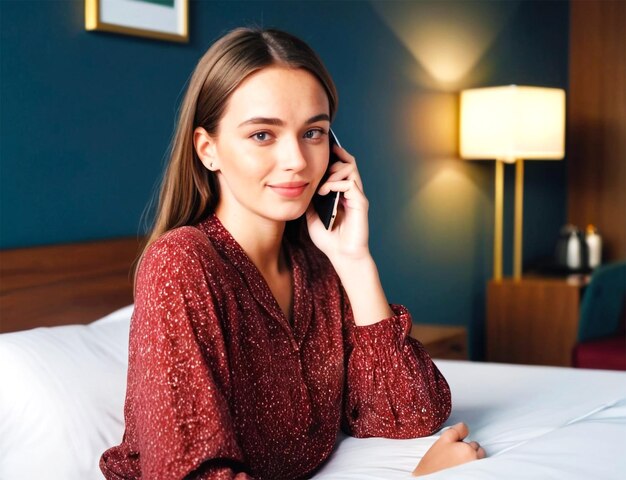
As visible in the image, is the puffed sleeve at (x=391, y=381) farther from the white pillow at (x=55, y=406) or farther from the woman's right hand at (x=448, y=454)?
the white pillow at (x=55, y=406)

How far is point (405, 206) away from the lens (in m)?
4.00

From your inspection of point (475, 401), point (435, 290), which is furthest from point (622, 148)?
point (475, 401)

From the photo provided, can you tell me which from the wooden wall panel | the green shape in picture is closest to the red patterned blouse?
the green shape in picture

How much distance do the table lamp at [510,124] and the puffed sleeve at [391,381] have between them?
8.10 feet

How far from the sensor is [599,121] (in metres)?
5.42

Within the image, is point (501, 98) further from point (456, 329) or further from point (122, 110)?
point (122, 110)

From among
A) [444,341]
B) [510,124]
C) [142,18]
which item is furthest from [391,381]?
[510,124]

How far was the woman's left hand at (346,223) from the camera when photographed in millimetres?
1837

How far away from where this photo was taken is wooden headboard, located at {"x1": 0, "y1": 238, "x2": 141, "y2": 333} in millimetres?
2230

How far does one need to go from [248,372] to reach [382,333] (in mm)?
376

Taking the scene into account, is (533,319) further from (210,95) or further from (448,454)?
(210,95)

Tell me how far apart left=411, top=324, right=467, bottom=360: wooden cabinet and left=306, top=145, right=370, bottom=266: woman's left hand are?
144 cm

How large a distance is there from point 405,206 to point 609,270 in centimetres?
105

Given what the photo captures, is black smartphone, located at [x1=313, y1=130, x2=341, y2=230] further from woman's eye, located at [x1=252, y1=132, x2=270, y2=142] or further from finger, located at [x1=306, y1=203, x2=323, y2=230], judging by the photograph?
woman's eye, located at [x1=252, y1=132, x2=270, y2=142]
